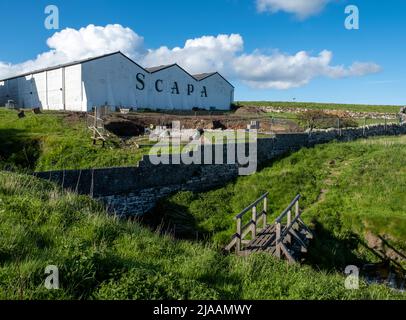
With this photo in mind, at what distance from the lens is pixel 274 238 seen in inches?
474

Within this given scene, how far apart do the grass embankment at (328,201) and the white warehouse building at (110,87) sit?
22.4 m

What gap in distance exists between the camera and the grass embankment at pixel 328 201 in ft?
49.9

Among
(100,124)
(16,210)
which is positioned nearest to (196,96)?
(100,124)

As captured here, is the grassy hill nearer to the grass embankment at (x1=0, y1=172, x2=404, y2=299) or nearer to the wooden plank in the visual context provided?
the grass embankment at (x1=0, y1=172, x2=404, y2=299)

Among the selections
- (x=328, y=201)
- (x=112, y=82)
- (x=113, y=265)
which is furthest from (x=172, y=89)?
(x=113, y=265)

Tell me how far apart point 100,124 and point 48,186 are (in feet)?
52.6

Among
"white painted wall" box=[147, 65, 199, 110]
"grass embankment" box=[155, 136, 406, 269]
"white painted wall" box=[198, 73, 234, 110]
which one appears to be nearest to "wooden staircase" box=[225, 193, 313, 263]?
"grass embankment" box=[155, 136, 406, 269]

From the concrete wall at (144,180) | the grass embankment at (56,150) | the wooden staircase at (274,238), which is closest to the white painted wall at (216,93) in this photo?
the concrete wall at (144,180)

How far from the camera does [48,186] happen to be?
1038cm

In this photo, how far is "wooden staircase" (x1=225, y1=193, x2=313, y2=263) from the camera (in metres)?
10.7

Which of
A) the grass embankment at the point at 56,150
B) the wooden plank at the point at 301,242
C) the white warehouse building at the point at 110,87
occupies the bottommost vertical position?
the wooden plank at the point at 301,242

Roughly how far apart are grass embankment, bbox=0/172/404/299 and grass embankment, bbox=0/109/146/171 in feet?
37.5

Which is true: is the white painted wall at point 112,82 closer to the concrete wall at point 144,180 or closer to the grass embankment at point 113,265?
the concrete wall at point 144,180

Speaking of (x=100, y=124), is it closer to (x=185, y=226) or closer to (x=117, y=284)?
(x=185, y=226)
